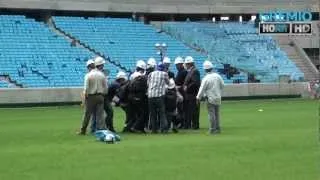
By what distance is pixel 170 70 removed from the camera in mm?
37156

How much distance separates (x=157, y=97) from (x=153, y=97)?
104mm

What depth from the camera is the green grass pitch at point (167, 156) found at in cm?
1162

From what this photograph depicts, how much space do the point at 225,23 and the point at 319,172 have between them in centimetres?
5348

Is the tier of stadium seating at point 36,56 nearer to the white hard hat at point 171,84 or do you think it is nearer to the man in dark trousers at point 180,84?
the man in dark trousers at point 180,84

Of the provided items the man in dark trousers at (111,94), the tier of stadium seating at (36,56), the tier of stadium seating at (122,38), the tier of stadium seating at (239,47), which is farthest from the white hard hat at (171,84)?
the tier of stadium seating at (239,47)

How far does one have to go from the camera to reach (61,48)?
50.9 meters

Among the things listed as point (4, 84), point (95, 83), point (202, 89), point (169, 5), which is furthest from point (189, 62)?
point (169, 5)

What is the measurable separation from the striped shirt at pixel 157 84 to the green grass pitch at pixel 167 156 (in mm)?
1174

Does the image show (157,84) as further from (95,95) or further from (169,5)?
(169,5)

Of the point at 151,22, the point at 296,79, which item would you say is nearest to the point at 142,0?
the point at 151,22

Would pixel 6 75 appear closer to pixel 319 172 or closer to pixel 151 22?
pixel 151 22

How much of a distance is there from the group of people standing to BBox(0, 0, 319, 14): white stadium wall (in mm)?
33429

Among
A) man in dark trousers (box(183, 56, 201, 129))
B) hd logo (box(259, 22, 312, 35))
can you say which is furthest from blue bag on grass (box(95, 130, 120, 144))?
hd logo (box(259, 22, 312, 35))

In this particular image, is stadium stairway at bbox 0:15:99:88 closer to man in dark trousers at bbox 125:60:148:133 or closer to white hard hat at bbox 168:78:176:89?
man in dark trousers at bbox 125:60:148:133
